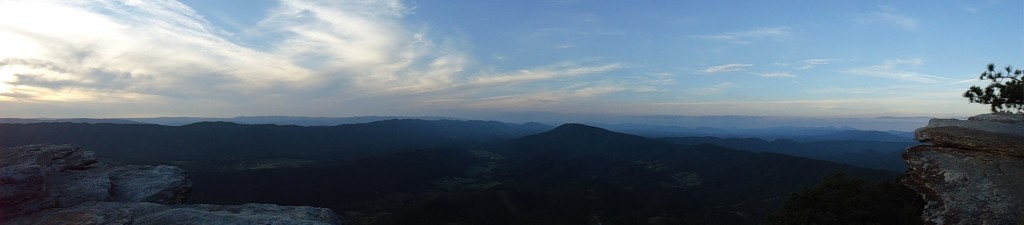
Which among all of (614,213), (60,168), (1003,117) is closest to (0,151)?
(60,168)

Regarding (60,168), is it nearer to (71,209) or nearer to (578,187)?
(71,209)

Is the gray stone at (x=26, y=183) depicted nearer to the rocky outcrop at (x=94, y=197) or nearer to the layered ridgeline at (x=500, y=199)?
the rocky outcrop at (x=94, y=197)

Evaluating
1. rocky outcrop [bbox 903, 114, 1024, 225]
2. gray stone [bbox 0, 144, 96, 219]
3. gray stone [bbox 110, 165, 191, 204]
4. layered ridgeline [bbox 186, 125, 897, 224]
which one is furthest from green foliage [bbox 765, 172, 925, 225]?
layered ridgeline [bbox 186, 125, 897, 224]

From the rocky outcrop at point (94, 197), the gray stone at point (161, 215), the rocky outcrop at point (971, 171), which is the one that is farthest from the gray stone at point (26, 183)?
the rocky outcrop at point (971, 171)

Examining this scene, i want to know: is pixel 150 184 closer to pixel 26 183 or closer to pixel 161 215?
pixel 26 183

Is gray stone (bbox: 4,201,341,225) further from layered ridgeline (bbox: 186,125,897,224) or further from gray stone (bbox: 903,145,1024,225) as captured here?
layered ridgeline (bbox: 186,125,897,224)

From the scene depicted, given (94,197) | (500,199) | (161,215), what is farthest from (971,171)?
(500,199)
